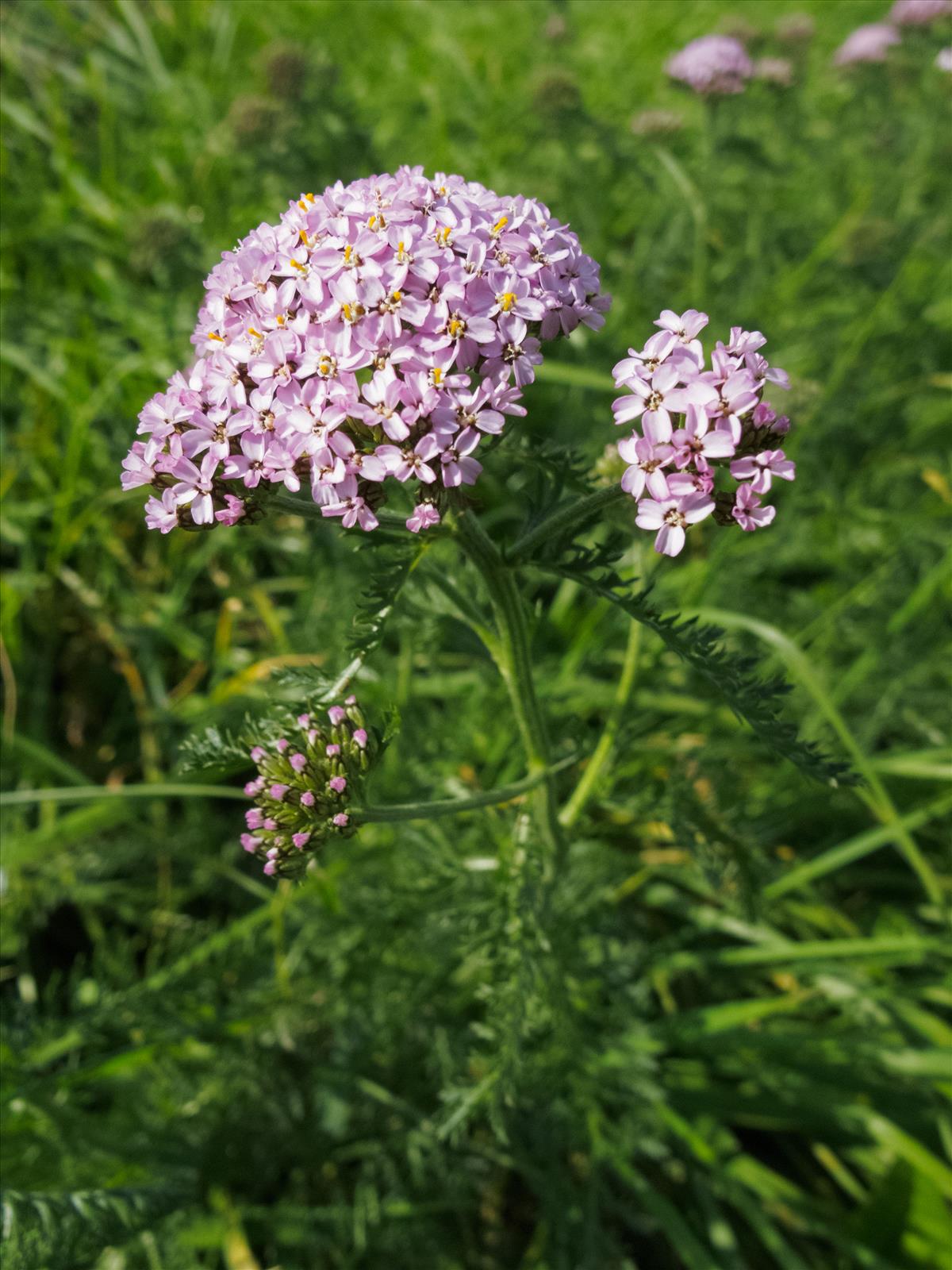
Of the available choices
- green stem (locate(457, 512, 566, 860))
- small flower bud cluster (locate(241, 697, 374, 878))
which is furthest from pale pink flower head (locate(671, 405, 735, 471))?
small flower bud cluster (locate(241, 697, 374, 878))

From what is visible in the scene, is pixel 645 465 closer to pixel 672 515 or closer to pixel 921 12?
pixel 672 515

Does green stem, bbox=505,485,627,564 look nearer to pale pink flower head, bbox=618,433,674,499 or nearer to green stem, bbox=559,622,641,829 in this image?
pale pink flower head, bbox=618,433,674,499

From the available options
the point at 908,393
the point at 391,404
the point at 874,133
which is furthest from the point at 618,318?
the point at 391,404

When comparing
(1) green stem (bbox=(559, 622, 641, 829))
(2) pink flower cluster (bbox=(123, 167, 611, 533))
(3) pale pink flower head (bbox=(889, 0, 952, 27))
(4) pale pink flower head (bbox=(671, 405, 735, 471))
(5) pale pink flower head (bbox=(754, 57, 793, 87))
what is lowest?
(1) green stem (bbox=(559, 622, 641, 829))

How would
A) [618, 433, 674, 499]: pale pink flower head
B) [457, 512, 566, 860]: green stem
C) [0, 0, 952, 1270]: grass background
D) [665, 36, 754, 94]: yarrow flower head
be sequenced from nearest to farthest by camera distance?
[618, 433, 674, 499]: pale pink flower head
[457, 512, 566, 860]: green stem
[0, 0, 952, 1270]: grass background
[665, 36, 754, 94]: yarrow flower head

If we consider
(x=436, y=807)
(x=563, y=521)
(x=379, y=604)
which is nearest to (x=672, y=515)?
(x=563, y=521)

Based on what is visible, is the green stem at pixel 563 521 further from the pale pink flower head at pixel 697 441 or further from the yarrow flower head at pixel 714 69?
the yarrow flower head at pixel 714 69

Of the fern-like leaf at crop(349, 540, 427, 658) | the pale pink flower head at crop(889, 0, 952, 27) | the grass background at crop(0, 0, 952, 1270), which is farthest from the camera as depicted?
the pale pink flower head at crop(889, 0, 952, 27)

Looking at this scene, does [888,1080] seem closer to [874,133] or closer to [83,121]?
[874,133]
